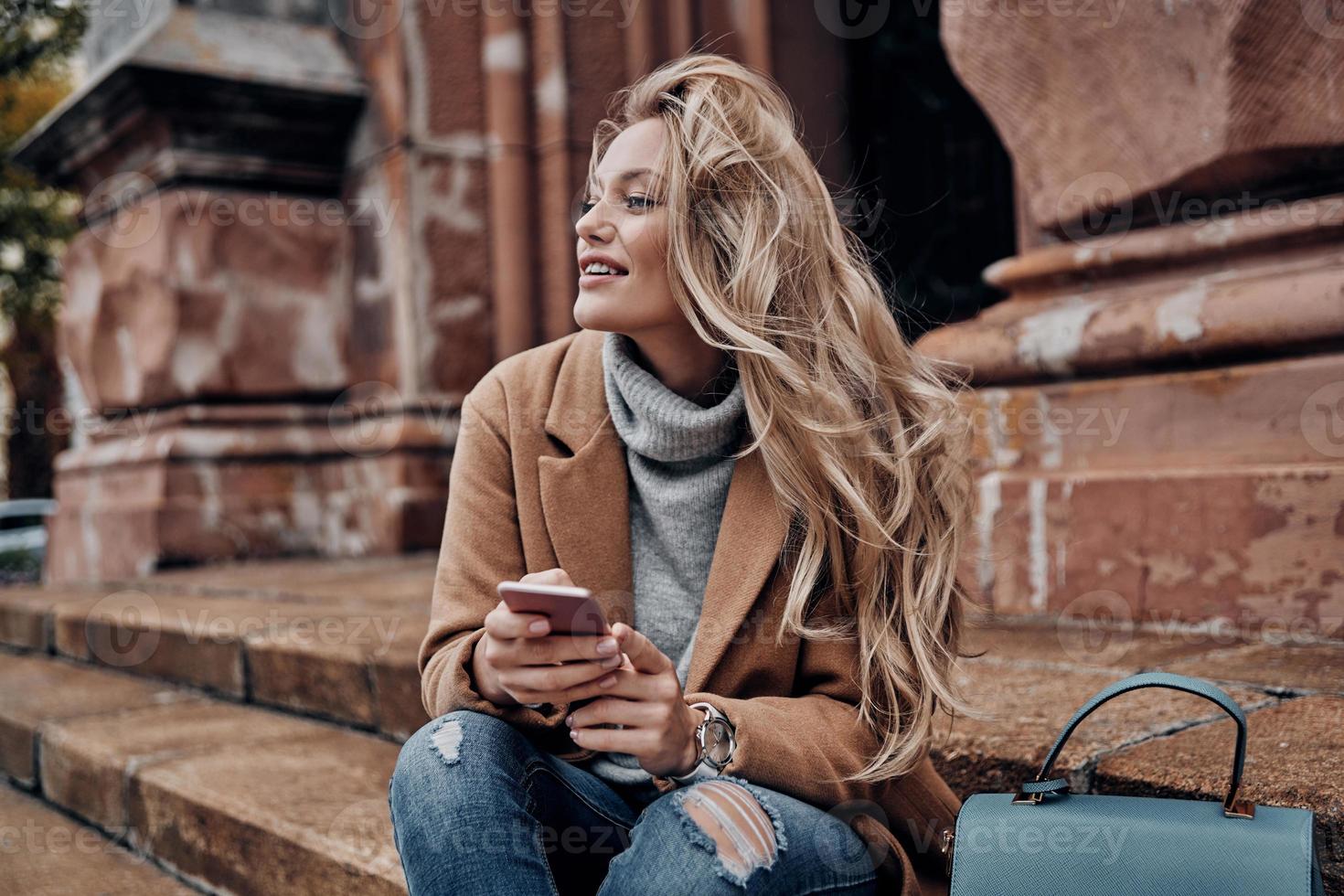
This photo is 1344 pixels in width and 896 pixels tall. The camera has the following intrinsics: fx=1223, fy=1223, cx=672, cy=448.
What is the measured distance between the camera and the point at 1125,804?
51.6 inches

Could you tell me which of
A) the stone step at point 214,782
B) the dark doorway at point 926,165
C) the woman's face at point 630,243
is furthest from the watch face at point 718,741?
the dark doorway at point 926,165

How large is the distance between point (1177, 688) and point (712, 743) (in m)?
0.53

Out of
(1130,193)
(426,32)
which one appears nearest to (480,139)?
(426,32)

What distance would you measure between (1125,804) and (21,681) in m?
3.70

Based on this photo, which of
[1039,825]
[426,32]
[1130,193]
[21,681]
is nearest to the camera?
[1039,825]

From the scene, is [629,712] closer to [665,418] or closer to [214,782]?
[665,418]

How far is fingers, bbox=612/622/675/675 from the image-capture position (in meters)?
1.37

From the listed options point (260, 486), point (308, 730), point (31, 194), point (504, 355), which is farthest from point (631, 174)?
point (31, 194)

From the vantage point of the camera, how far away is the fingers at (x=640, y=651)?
137cm

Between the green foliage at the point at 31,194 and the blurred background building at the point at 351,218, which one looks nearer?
the blurred background building at the point at 351,218

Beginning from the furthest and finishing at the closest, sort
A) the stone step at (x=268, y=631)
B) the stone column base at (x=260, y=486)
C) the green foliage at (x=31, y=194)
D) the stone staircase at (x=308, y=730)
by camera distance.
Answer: the green foliage at (x=31, y=194)
the stone column base at (x=260, y=486)
the stone step at (x=268, y=631)
the stone staircase at (x=308, y=730)

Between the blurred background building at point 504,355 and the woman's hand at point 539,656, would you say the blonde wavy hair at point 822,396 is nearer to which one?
the blurred background building at point 504,355

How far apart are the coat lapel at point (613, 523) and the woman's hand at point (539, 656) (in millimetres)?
269

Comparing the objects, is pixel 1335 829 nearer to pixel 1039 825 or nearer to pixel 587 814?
pixel 1039 825
